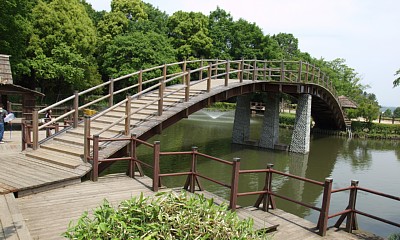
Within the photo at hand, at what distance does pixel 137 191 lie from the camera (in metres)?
7.34

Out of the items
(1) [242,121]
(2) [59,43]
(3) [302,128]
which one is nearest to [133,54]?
(2) [59,43]

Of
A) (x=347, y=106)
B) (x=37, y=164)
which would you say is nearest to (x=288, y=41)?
(x=347, y=106)

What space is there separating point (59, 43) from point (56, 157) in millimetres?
21896

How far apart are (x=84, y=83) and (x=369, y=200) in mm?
26149

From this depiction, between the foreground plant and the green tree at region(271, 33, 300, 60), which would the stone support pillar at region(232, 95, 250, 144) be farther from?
the green tree at region(271, 33, 300, 60)

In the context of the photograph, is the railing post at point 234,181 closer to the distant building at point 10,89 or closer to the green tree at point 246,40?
the distant building at point 10,89

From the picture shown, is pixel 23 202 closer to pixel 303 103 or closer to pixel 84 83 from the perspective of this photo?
pixel 303 103

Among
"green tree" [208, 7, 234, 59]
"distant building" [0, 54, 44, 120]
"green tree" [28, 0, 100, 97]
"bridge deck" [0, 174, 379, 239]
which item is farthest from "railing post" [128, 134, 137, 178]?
"green tree" [208, 7, 234, 59]

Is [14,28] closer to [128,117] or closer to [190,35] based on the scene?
[128,117]

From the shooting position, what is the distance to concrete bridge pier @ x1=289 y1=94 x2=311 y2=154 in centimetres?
2058

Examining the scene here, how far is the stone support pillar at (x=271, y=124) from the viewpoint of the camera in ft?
68.8

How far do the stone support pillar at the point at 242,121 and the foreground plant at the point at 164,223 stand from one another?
720 inches

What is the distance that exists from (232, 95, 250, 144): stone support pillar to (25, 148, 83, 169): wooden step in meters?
14.2

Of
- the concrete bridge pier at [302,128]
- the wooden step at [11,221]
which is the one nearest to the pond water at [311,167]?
the concrete bridge pier at [302,128]
